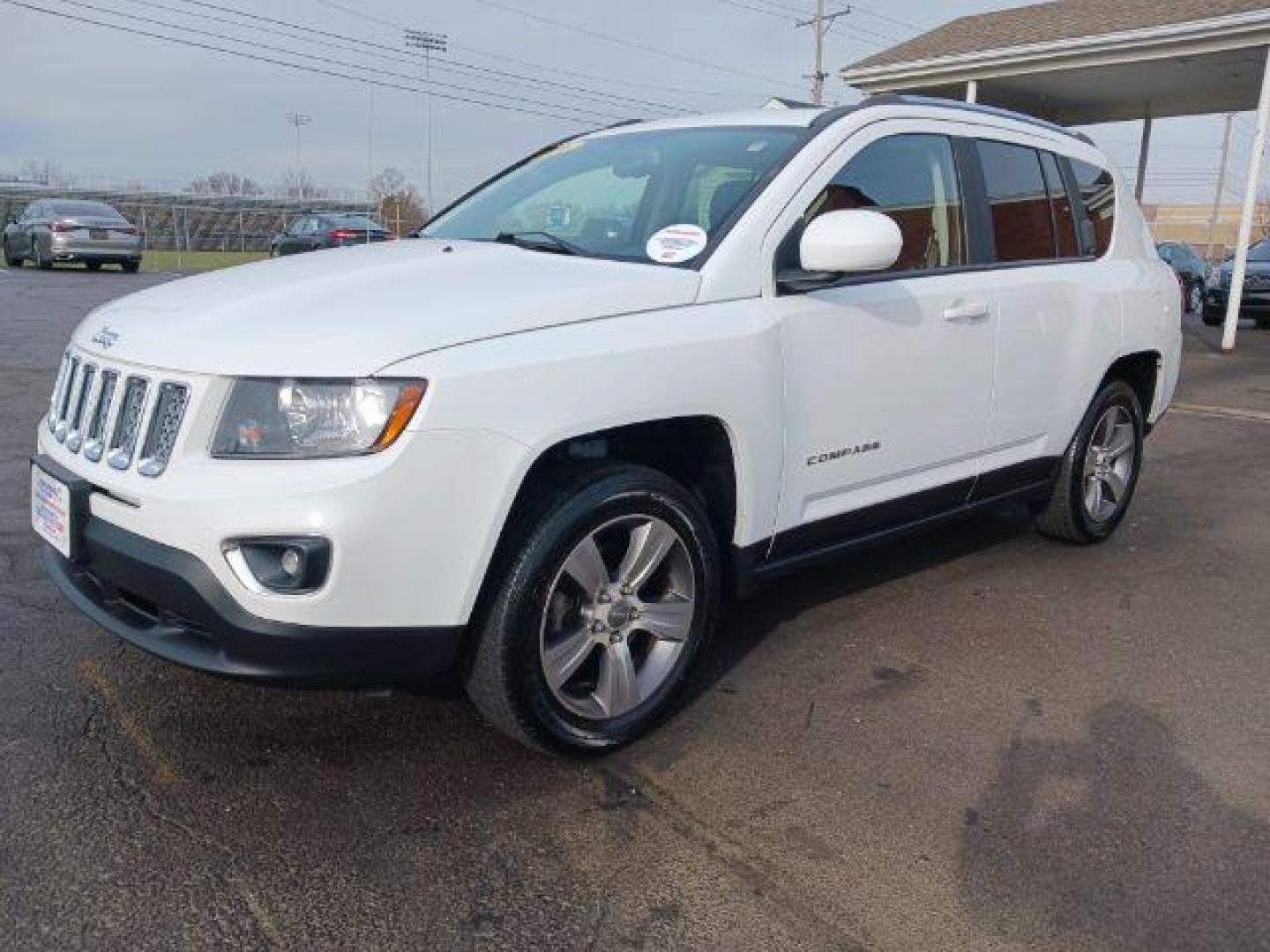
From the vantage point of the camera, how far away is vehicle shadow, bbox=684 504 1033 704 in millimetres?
3752

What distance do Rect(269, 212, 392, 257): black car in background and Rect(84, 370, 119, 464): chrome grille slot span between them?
22450 millimetres

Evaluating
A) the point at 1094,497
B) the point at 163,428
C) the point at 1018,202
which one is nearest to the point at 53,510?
the point at 163,428

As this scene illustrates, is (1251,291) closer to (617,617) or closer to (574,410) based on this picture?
(617,617)

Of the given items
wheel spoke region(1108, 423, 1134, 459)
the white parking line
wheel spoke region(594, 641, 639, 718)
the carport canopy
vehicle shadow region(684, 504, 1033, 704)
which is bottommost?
vehicle shadow region(684, 504, 1033, 704)

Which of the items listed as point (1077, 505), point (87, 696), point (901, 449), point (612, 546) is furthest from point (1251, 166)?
point (87, 696)

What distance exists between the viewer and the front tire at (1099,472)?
15.9 feet

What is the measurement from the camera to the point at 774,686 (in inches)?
138

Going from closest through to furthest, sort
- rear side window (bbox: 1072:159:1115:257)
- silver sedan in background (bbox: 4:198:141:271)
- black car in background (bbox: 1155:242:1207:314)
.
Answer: rear side window (bbox: 1072:159:1115:257) → silver sedan in background (bbox: 4:198:141:271) → black car in background (bbox: 1155:242:1207:314)

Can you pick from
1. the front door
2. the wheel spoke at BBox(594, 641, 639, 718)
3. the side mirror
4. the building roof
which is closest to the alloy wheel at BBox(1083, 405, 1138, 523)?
the front door

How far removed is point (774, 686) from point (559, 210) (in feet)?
5.83

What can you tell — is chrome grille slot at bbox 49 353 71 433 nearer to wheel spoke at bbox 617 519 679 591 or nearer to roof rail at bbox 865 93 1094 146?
wheel spoke at bbox 617 519 679 591

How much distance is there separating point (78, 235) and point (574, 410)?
22.6 metres

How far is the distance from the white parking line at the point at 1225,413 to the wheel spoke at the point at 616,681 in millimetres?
7876

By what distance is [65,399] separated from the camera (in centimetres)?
309
